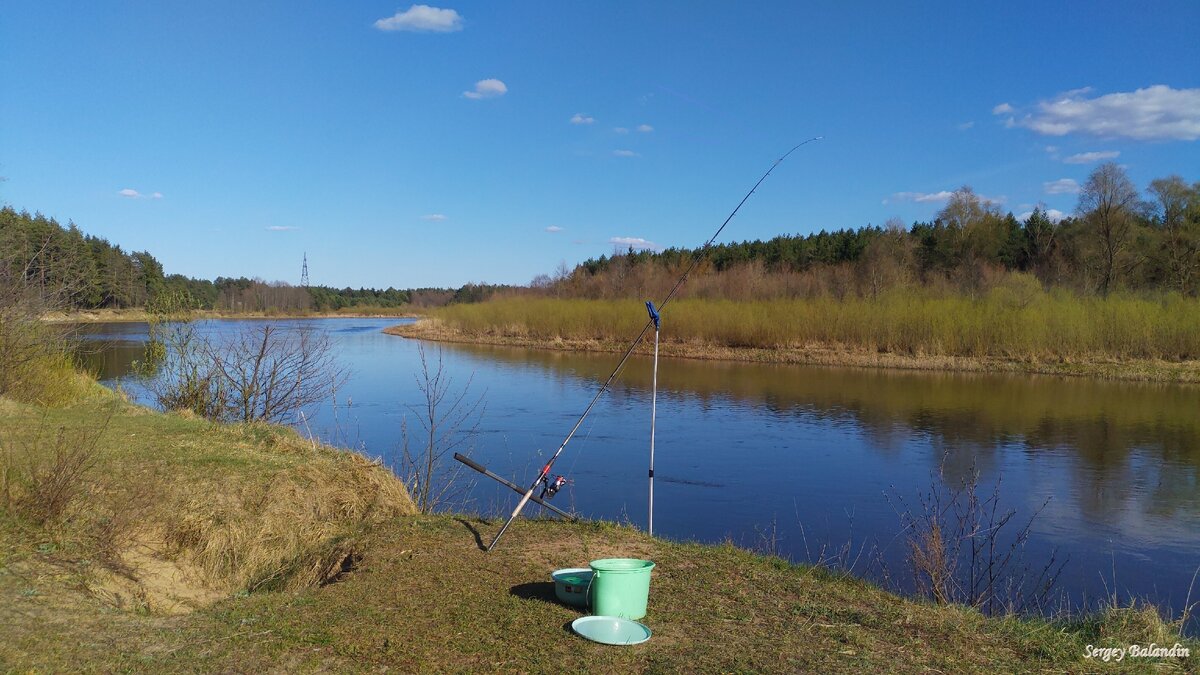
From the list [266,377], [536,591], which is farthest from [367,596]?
[266,377]

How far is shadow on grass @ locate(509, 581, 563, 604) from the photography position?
16.6 feet

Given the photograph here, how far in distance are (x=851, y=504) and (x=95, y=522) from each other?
8339mm

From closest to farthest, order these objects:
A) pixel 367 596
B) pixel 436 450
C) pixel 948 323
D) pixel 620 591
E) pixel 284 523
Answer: pixel 620 591 < pixel 367 596 < pixel 284 523 < pixel 436 450 < pixel 948 323

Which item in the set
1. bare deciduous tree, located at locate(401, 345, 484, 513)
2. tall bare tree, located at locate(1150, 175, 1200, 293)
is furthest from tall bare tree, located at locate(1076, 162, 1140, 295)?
bare deciduous tree, located at locate(401, 345, 484, 513)

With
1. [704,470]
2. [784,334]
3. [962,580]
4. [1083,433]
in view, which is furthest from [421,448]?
[784,334]

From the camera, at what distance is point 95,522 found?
6.02 m

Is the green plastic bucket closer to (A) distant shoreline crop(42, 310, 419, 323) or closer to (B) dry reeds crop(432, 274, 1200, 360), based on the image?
(A) distant shoreline crop(42, 310, 419, 323)

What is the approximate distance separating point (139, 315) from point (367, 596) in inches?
2062

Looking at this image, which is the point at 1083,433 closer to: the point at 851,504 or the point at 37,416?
the point at 851,504

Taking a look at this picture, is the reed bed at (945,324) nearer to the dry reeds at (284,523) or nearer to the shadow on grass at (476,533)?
the dry reeds at (284,523)

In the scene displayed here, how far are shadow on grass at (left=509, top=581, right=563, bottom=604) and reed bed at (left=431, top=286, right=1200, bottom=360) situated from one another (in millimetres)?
29129

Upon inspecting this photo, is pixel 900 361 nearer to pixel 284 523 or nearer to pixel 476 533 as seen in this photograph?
pixel 476 533

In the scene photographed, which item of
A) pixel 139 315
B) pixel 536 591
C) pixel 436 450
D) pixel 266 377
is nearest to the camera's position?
pixel 536 591

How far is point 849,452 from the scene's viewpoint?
555 inches
